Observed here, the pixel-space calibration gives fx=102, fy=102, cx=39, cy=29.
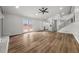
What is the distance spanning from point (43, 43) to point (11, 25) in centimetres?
70

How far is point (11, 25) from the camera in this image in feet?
6.37

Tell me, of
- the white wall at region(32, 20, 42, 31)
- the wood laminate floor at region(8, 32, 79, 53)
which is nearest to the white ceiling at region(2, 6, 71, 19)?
the white wall at region(32, 20, 42, 31)

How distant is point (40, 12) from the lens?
2.00m

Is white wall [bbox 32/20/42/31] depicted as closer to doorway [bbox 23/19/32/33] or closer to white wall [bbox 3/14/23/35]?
doorway [bbox 23/19/32/33]

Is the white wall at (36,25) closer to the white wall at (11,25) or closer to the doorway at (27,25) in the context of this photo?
the doorway at (27,25)

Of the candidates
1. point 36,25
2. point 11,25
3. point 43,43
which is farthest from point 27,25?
point 43,43

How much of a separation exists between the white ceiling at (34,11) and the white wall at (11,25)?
96 millimetres

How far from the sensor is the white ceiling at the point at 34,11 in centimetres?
193

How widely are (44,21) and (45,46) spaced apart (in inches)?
19.6

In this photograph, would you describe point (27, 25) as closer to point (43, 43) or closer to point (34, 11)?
point (34, 11)

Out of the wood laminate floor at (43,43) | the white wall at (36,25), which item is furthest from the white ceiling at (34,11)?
the wood laminate floor at (43,43)
